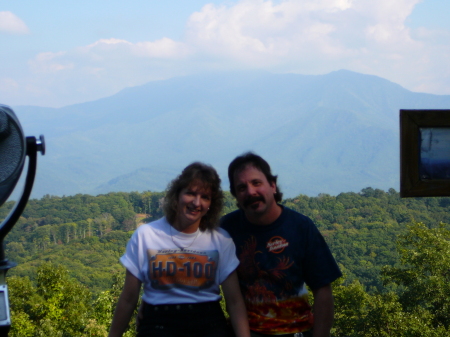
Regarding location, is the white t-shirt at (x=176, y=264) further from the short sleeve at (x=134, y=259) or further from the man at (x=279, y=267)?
the man at (x=279, y=267)

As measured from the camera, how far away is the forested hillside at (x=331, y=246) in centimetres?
1292

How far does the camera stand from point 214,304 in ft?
7.42

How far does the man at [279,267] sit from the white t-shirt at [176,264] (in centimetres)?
14

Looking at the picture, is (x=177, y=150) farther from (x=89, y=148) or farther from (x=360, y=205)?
(x=360, y=205)

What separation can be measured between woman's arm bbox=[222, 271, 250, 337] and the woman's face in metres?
0.28

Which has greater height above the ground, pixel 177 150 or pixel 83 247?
pixel 177 150

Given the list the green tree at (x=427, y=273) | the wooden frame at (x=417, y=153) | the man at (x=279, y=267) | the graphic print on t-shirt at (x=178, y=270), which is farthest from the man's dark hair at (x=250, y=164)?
the green tree at (x=427, y=273)

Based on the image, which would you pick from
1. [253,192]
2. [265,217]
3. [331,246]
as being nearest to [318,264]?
[265,217]

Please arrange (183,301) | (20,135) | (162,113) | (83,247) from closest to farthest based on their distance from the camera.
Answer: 1. (20,135)
2. (183,301)
3. (83,247)
4. (162,113)

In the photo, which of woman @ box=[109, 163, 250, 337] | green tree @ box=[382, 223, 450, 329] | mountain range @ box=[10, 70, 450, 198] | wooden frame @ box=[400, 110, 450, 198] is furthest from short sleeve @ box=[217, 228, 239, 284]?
mountain range @ box=[10, 70, 450, 198]

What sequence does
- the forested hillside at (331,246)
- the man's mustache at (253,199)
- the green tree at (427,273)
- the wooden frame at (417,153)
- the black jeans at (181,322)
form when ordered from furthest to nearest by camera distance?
the forested hillside at (331,246) → the green tree at (427,273) → the man's mustache at (253,199) → the black jeans at (181,322) → the wooden frame at (417,153)

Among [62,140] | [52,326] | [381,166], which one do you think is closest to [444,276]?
[52,326]

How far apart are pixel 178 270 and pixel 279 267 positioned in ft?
1.47

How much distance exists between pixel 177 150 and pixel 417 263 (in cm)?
15193
